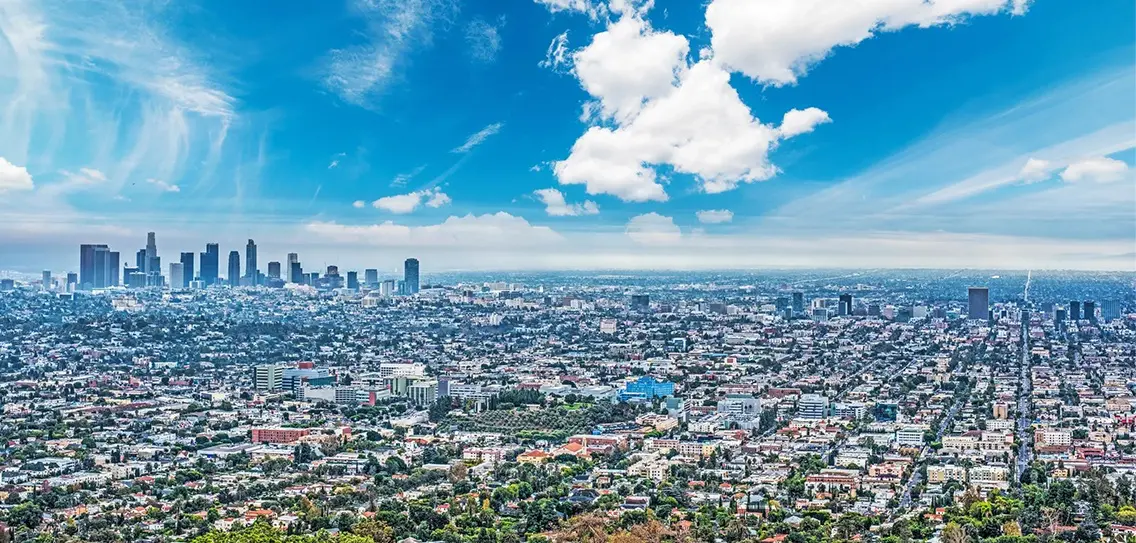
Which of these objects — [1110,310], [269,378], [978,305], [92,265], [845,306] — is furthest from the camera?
[92,265]

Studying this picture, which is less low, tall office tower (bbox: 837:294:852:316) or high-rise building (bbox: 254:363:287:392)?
tall office tower (bbox: 837:294:852:316)

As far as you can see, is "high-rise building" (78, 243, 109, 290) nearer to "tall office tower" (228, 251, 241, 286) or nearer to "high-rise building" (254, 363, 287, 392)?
"tall office tower" (228, 251, 241, 286)

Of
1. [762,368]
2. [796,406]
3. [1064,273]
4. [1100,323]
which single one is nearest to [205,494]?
[796,406]

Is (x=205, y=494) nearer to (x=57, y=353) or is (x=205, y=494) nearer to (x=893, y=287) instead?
(x=57, y=353)

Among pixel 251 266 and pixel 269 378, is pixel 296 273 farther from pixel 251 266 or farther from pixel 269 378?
pixel 269 378

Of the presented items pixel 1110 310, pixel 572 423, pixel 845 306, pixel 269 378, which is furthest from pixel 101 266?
pixel 572 423

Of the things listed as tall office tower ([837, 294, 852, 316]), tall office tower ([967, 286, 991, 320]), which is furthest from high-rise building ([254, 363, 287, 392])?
tall office tower ([967, 286, 991, 320])
